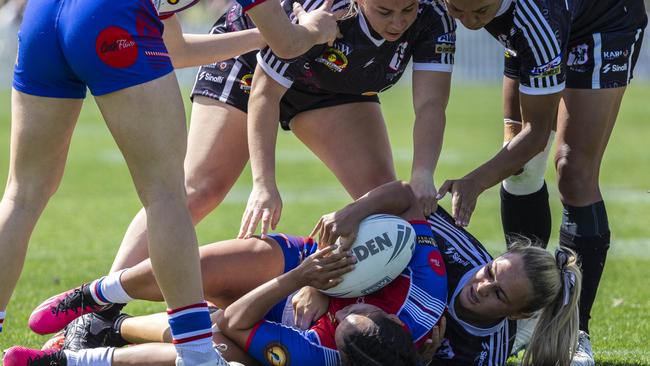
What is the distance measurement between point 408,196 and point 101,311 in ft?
4.80

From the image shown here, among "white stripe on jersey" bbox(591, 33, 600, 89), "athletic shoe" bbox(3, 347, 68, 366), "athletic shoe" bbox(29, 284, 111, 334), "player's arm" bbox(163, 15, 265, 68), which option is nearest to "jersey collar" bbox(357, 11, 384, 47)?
"player's arm" bbox(163, 15, 265, 68)

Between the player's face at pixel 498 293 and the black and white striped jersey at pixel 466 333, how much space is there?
7 centimetres

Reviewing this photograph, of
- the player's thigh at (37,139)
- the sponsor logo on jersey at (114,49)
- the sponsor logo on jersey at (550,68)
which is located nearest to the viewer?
the sponsor logo on jersey at (114,49)

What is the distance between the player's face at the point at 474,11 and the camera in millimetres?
4247

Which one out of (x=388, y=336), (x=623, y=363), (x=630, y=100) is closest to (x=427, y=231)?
(x=388, y=336)

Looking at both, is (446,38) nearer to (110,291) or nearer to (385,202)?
(385,202)

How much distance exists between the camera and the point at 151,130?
11.7 ft

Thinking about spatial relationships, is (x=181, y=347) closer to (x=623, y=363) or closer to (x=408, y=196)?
(x=408, y=196)

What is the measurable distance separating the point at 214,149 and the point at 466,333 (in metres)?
1.62

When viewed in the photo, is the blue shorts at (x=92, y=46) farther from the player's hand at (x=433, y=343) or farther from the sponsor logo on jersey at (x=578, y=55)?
the sponsor logo on jersey at (x=578, y=55)

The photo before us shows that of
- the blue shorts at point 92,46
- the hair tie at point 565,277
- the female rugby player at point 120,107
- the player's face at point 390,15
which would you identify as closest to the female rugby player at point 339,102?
the player's face at point 390,15

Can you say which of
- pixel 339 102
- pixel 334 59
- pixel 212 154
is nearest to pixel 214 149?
pixel 212 154

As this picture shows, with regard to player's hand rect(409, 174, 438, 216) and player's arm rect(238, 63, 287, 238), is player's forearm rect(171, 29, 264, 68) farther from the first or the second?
player's hand rect(409, 174, 438, 216)

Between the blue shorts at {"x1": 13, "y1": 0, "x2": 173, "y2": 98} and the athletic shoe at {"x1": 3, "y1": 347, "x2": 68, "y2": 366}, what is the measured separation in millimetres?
1020
